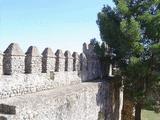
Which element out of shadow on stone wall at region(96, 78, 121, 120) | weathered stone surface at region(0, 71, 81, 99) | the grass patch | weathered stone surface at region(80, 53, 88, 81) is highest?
weathered stone surface at region(80, 53, 88, 81)

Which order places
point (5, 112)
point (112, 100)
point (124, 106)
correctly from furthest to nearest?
point (124, 106) → point (112, 100) → point (5, 112)

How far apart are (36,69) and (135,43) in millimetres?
5016

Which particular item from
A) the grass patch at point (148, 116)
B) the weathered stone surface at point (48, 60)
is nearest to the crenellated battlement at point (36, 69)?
the weathered stone surface at point (48, 60)

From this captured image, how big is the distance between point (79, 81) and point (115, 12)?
3.26 metres

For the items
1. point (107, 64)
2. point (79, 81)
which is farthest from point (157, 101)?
point (79, 81)

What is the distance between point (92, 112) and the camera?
12.1 meters

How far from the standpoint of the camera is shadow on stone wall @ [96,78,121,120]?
1320cm

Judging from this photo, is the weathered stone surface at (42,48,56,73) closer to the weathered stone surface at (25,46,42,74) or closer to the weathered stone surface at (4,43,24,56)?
the weathered stone surface at (25,46,42,74)

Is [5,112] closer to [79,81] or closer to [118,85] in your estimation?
[79,81]

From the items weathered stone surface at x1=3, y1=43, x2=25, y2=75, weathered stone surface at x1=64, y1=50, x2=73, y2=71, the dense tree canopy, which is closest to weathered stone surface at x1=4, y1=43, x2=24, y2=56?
weathered stone surface at x1=3, y1=43, x2=25, y2=75

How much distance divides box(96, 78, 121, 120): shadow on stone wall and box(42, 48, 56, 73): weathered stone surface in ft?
8.97

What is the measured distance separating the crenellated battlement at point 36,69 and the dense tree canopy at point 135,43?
1.41 metres

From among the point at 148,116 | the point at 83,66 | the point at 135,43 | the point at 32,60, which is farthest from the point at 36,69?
the point at 148,116

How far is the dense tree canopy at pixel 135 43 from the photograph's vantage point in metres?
13.8
